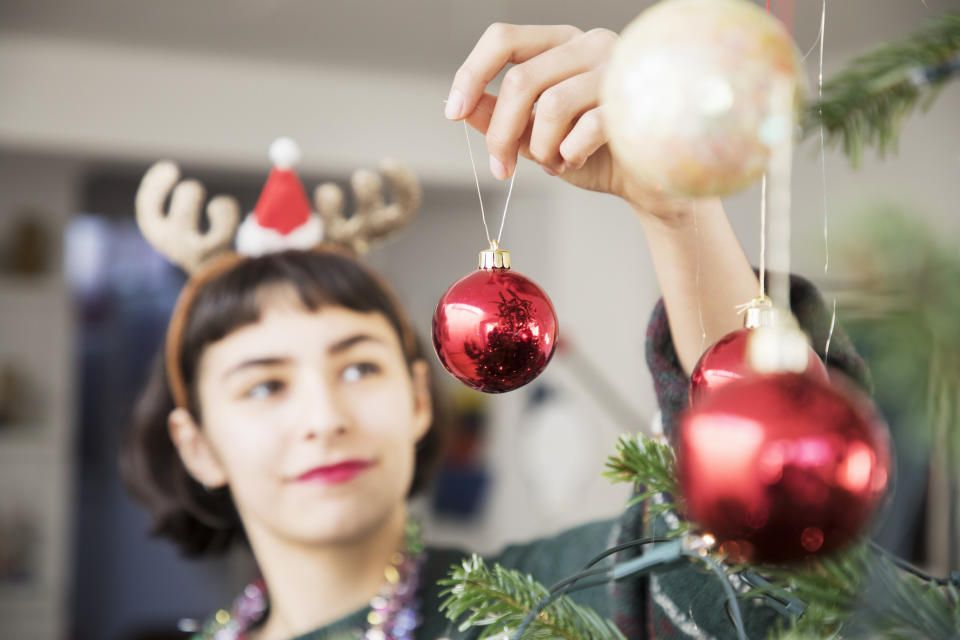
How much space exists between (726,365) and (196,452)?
88cm

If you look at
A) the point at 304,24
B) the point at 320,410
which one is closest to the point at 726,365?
the point at 320,410

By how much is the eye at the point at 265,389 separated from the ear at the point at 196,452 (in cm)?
12

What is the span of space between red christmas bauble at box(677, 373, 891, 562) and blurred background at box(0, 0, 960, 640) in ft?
5.90

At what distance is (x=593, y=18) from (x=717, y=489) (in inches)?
20.2

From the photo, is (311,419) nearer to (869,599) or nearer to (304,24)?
(869,599)

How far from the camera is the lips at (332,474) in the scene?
946 millimetres

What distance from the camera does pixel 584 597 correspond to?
822 millimetres

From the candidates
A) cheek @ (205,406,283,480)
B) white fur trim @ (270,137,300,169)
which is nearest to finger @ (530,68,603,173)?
cheek @ (205,406,283,480)

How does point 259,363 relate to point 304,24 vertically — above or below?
below

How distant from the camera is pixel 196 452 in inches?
43.0

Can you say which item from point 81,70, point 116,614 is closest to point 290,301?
point 81,70

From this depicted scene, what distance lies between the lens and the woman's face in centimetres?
95

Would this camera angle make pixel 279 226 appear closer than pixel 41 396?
Yes

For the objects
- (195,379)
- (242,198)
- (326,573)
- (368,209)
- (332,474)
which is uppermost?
(242,198)
